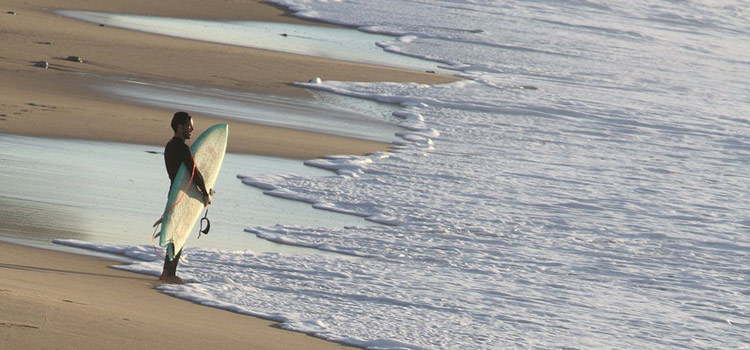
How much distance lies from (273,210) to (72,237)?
6.48 ft

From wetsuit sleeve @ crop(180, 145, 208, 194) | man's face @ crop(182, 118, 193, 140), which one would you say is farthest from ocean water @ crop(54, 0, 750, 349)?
man's face @ crop(182, 118, 193, 140)

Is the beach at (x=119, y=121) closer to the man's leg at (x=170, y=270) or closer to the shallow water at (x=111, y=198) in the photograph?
the man's leg at (x=170, y=270)

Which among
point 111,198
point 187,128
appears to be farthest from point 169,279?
point 111,198

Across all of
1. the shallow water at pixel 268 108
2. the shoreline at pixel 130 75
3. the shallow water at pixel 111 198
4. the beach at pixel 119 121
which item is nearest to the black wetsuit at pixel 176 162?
the beach at pixel 119 121

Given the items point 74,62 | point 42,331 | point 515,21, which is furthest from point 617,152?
point 515,21

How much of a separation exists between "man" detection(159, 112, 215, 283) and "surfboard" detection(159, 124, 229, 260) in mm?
→ 39

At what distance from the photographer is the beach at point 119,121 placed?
571cm

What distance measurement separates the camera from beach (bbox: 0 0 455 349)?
5715 mm

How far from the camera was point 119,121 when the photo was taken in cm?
1133

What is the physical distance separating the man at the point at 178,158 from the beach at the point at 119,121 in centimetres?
12

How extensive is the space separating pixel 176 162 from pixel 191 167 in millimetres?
91

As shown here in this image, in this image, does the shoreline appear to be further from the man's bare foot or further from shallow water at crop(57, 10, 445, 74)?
the man's bare foot

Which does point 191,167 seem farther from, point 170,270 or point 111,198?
point 111,198

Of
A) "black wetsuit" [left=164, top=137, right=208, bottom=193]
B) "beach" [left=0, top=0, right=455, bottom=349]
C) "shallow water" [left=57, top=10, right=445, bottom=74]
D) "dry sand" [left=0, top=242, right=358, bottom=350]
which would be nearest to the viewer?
"dry sand" [left=0, top=242, right=358, bottom=350]
